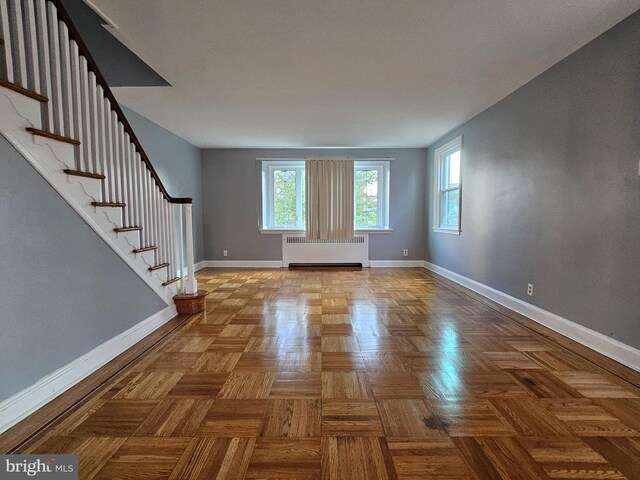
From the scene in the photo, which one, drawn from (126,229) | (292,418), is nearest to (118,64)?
(126,229)

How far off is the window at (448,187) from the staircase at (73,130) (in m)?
3.73

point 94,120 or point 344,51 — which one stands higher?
point 344,51

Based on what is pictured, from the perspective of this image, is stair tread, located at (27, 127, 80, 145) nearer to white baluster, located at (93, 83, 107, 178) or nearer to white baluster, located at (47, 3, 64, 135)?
white baluster, located at (47, 3, 64, 135)

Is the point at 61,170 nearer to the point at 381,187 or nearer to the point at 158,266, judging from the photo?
the point at 158,266

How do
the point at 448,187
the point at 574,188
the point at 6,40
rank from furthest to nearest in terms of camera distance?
1. the point at 448,187
2. the point at 574,188
3. the point at 6,40

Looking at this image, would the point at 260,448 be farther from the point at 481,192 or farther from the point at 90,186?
the point at 481,192

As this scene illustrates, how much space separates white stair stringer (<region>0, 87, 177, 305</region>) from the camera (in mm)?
1308

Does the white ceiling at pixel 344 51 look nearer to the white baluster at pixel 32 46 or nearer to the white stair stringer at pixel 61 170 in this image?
the white baluster at pixel 32 46

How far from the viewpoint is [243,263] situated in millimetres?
5570

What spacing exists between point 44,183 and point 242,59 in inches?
60.4

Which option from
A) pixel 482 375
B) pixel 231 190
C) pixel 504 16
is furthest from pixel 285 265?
pixel 504 16

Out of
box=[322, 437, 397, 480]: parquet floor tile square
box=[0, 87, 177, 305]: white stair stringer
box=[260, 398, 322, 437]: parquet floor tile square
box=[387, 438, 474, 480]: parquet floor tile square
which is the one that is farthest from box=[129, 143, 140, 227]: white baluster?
box=[387, 438, 474, 480]: parquet floor tile square

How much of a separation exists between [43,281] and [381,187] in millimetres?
4941

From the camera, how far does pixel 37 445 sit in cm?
118
